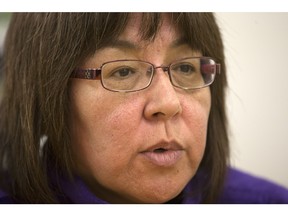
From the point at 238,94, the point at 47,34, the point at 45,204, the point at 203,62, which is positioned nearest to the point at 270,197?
the point at 238,94

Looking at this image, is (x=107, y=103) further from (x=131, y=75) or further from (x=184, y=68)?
(x=184, y=68)

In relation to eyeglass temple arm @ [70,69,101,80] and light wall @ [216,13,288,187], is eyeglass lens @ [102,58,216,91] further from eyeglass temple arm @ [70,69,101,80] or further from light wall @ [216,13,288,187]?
light wall @ [216,13,288,187]

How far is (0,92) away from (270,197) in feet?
2.27

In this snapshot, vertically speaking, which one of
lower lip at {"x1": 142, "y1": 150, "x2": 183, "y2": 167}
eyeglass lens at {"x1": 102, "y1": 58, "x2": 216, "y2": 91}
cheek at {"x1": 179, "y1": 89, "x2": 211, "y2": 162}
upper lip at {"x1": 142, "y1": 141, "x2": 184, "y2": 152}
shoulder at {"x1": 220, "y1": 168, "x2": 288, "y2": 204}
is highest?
eyeglass lens at {"x1": 102, "y1": 58, "x2": 216, "y2": 91}

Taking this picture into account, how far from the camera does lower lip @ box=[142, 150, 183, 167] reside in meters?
0.76

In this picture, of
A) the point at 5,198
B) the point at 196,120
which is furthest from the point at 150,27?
the point at 5,198

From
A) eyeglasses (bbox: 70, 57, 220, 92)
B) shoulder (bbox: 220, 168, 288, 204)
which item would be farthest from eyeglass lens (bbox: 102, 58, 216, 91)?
shoulder (bbox: 220, 168, 288, 204)

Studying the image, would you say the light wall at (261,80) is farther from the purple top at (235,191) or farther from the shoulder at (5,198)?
the shoulder at (5,198)

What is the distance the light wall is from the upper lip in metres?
0.21

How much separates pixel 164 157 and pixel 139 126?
8 cm

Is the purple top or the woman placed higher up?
the woman

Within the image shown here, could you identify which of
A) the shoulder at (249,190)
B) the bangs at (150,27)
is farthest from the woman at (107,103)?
the shoulder at (249,190)

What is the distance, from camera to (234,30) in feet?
2.80
